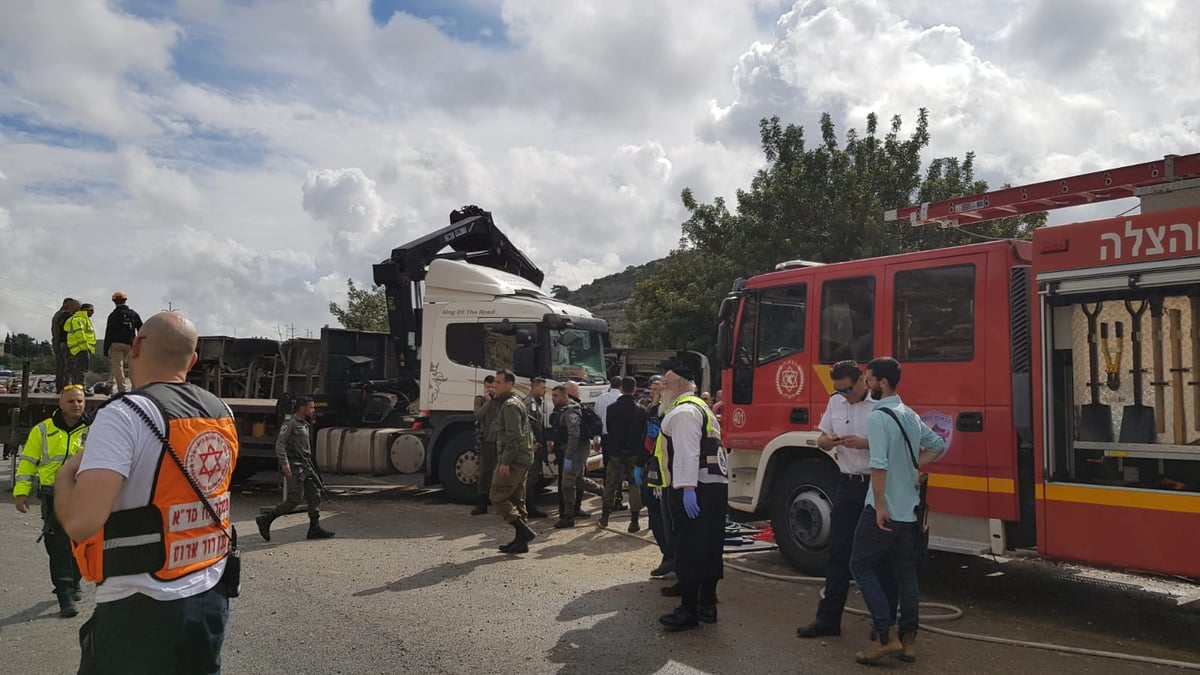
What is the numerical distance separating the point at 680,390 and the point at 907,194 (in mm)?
20224

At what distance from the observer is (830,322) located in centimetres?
739

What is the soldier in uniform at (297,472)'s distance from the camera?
362 inches

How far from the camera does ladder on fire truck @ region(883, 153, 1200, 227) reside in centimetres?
599

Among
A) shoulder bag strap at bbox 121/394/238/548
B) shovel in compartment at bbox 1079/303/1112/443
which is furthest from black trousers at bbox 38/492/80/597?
shovel in compartment at bbox 1079/303/1112/443

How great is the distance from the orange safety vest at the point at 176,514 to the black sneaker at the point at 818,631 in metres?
4.03

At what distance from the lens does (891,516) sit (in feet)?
16.7

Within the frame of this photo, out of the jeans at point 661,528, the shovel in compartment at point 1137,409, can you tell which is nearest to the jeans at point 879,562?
the shovel in compartment at point 1137,409

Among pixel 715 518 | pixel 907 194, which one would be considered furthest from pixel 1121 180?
pixel 907 194

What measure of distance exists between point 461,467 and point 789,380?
5.68 meters

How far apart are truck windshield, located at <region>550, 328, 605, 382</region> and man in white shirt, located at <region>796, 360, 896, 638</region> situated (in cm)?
622

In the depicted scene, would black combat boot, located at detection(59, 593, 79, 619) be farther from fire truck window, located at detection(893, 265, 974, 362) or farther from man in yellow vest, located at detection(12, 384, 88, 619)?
fire truck window, located at detection(893, 265, 974, 362)

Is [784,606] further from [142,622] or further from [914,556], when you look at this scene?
[142,622]

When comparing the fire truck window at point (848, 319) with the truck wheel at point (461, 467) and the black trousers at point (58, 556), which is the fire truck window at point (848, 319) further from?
the black trousers at point (58, 556)

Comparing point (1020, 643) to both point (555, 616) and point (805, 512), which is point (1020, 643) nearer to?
point (805, 512)
